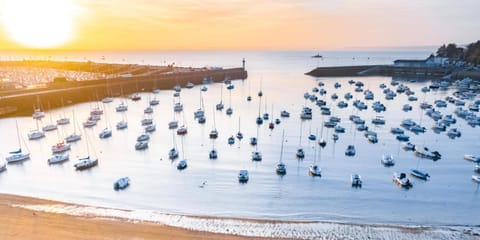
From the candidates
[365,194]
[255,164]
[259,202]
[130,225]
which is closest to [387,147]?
[365,194]

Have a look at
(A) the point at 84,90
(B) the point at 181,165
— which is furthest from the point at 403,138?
(A) the point at 84,90

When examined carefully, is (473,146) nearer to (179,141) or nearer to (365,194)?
(365,194)

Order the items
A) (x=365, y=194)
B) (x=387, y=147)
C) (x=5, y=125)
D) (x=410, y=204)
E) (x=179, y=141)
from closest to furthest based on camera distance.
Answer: (x=410, y=204) → (x=365, y=194) → (x=387, y=147) → (x=179, y=141) → (x=5, y=125)

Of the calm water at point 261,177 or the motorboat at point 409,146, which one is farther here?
the motorboat at point 409,146

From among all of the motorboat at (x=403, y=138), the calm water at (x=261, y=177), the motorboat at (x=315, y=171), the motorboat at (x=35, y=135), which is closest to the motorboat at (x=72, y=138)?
the calm water at (x=261, y=177)

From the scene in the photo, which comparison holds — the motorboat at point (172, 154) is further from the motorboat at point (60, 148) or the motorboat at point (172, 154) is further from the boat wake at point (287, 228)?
the motorboat at point (60, 148)

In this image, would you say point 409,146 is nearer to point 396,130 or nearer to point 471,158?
point 471,158

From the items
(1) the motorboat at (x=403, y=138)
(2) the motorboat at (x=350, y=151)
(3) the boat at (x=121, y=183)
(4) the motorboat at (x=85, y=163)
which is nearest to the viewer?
(3) the boat at (x=121, y=183)
